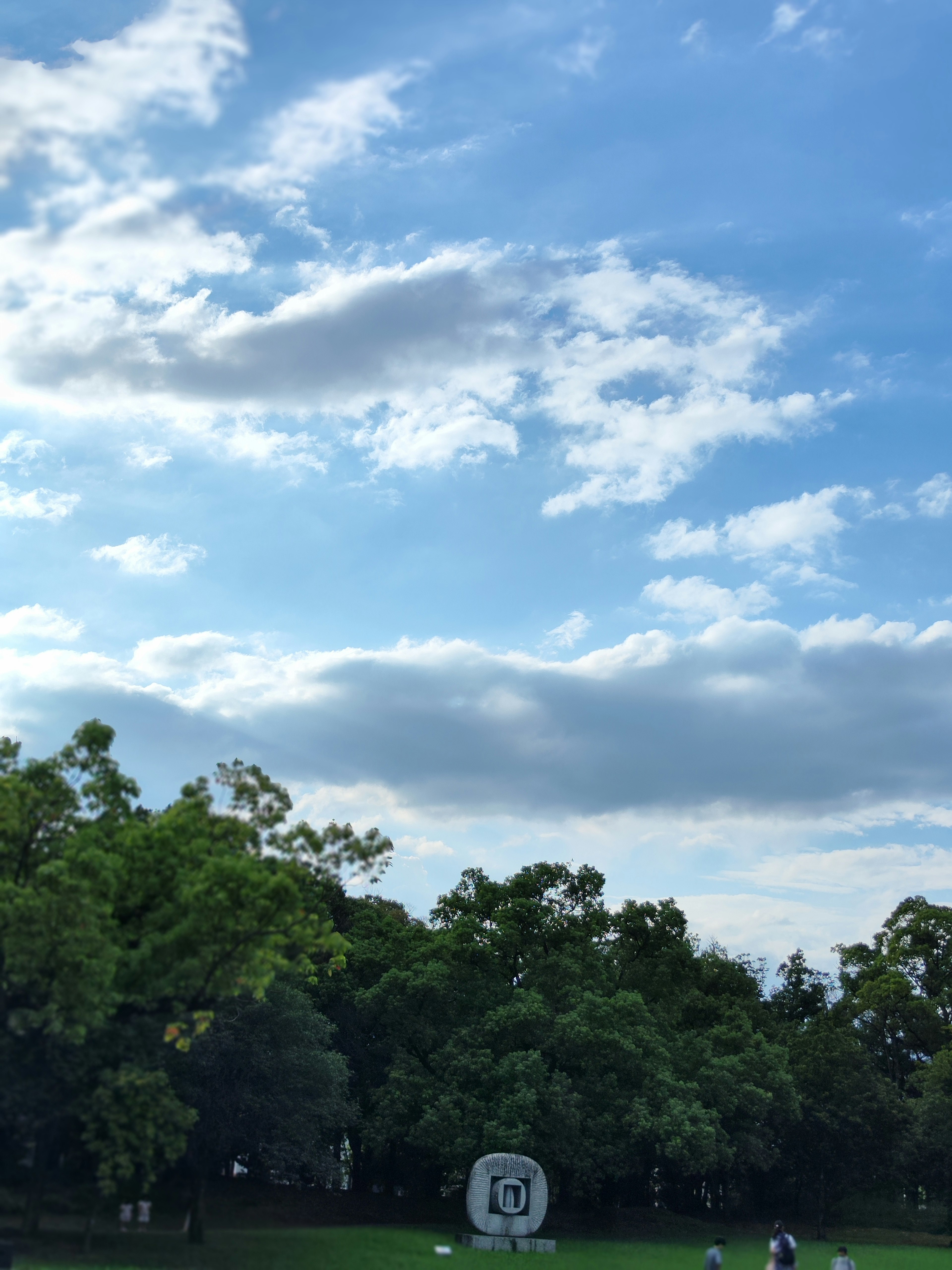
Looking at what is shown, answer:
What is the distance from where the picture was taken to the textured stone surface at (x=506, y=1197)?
38.9 meters

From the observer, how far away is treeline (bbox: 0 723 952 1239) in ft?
82.7

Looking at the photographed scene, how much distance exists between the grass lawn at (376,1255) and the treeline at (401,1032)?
5.39 ft

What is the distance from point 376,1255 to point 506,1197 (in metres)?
8.56

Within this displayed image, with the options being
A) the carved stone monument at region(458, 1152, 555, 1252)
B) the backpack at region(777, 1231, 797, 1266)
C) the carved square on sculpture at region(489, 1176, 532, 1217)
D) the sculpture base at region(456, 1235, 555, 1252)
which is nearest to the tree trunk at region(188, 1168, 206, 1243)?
the carved stone monument at region(458, 1152, 555, 1252)

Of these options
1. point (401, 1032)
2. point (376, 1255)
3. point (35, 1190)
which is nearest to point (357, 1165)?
point (401, 1032)

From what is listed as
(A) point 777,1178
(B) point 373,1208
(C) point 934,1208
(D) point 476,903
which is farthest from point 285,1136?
(C) point 934,1208

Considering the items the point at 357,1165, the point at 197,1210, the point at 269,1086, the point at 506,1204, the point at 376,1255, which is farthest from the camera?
the point at 357,1165

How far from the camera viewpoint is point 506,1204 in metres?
39.0

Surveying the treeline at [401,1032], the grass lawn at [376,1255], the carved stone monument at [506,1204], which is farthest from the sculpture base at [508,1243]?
the treeline at [401,1032]

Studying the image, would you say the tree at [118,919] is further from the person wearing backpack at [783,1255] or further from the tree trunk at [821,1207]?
the tree trunk at [821,1207]

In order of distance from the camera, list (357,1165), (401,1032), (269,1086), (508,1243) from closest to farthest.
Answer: (508,1243) → (269,1086) → (401,1032) → (357,1165)

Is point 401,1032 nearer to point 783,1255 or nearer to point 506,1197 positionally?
point 506,1197

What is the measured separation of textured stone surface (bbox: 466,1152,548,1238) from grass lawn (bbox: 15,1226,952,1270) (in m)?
1.33

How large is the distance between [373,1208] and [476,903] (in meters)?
13.5
